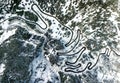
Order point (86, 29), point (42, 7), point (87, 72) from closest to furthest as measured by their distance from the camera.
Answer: point (87, 72), point (86, 29), point (42, 7)

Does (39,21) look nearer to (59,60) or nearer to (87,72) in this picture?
(59,60)

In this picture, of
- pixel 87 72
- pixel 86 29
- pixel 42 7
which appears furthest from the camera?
pixel 42 7

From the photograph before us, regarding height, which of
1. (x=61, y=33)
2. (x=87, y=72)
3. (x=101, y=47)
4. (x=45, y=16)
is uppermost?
(x=45, y=16)

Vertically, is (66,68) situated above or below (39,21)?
below

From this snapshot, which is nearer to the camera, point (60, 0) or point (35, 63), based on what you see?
point (35, 63)

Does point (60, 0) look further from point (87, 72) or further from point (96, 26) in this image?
point (87, 72)

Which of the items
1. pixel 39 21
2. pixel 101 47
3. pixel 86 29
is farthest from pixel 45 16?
pixel 101 47
